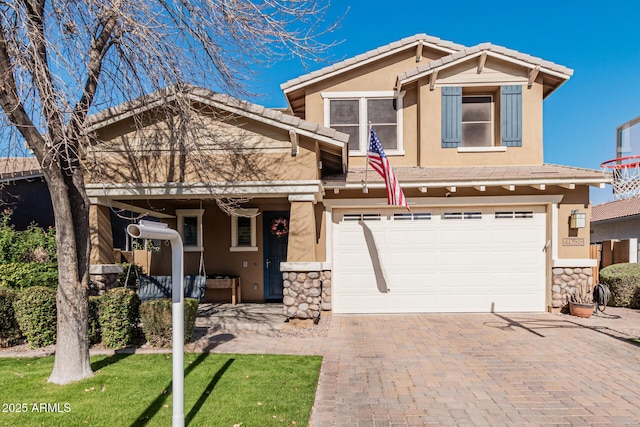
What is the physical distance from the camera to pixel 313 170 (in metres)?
7.42

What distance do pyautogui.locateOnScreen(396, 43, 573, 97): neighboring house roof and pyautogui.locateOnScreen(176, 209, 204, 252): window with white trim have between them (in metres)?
6.85

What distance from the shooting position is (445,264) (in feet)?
29.8

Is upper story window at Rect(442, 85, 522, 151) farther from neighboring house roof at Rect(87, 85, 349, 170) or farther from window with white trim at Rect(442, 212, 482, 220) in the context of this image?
neighboring house roof at Rect(87, 85, 349, 170)

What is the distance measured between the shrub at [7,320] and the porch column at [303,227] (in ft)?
16.2

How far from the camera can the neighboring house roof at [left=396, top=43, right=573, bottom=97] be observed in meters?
9.41

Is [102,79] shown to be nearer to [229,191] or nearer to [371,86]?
[229,191]

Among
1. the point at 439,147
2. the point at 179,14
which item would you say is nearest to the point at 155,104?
the point at 179,14

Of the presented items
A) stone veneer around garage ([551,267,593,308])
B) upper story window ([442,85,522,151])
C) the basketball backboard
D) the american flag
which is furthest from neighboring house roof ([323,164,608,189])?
the basketball backboard

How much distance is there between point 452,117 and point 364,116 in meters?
2.31

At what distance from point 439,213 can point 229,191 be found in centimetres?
516

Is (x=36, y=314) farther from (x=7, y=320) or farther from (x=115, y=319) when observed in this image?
(x=115, y=319)

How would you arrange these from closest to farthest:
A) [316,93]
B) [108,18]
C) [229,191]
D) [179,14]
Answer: [108,18]
[179,14]
[229,191]
[316,93]

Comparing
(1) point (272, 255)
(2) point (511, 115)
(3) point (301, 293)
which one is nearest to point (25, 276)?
(1) point (272, 255)

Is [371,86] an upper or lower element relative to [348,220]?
upper
